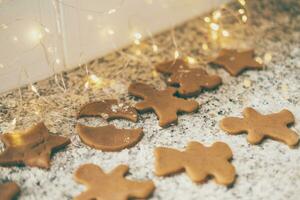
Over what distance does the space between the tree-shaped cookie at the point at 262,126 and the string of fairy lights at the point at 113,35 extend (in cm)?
19

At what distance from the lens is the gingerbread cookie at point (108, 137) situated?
1.15 m

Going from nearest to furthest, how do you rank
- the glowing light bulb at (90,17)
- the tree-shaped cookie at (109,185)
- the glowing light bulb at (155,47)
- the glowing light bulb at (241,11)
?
the tree-shaped cookie at (109,185) < the glowing light bulb at (90,17) < the glowing light bulb at (155,47) < the glowing light bulb at (241,11)

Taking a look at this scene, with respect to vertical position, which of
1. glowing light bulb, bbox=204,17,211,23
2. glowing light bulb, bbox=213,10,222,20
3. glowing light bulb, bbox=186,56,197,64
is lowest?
glowing light bulb, bbox=186,56,197,64

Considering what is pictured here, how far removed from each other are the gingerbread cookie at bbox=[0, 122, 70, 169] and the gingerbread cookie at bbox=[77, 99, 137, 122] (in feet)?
0.38

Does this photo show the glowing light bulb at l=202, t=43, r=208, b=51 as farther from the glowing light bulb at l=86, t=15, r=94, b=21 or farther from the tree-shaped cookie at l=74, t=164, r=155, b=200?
the tree-shaped cookie at l=74, t=164, r=155, b=200

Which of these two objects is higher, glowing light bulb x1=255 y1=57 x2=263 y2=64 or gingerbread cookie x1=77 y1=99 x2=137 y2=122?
glowing light bulb x1=255 y1=57 x2=263 y2=64

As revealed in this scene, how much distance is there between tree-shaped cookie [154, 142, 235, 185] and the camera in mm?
1065

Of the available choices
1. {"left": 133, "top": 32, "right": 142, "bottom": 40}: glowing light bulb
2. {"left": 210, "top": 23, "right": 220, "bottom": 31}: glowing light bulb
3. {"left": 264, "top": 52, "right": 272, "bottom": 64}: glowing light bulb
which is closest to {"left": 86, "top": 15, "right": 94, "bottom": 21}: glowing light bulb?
{"left": 133, "top": 32, "right": 142, "bottom": 40}: glowing light bulb

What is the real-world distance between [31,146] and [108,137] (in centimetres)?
19

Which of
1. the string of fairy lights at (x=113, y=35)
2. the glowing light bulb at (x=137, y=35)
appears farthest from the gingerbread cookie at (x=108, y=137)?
the glowing light bulb at (x=137, y=35)

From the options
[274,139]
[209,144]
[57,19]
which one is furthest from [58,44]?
[274,139]

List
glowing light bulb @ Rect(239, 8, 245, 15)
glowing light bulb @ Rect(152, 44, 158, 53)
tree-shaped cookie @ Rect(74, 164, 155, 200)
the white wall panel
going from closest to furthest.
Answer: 1. tree-shaped cookie @ Rect(74, 164, 155, 200)
2. the white wall panel
3. glowing light bulb @ Rect(152, 44, 158, 53)
4. glowing light bulb @ Rect(239, 8, 245, 15)

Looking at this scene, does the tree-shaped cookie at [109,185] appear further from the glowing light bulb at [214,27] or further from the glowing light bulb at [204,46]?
the glowing light bulb at [214,27]

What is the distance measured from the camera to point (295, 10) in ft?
5.66
